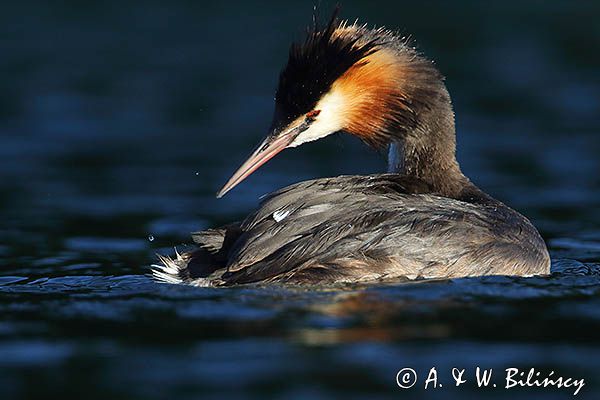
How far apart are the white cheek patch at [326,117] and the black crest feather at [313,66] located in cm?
8

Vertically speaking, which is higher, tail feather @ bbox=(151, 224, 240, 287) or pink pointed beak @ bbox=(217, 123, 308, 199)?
pink pointed beak @ bbox=(217, 123, 308, 199)

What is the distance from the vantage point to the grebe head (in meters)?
8.16

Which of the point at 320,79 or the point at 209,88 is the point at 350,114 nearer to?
the point at 320,79

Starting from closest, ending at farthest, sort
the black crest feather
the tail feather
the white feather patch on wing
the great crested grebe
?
the great crested grebe → the white feather patch on wing → the tail feather → the black crest feather

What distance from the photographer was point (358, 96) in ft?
27.8

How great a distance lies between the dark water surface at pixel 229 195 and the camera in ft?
20.4

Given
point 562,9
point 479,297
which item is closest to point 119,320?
point 479,297

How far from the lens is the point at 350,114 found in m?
8.52

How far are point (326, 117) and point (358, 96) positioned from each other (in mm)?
265

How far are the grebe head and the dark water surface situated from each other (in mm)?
1294

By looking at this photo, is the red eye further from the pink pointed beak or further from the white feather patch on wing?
the white feather patch on wing

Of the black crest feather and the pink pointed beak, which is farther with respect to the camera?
the pink pointed beak

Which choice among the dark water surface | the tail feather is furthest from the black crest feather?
the dark water surface

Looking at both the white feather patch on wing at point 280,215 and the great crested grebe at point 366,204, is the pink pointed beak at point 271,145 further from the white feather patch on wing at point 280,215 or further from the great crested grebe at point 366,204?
the white feather patch on wing at point 280,215
